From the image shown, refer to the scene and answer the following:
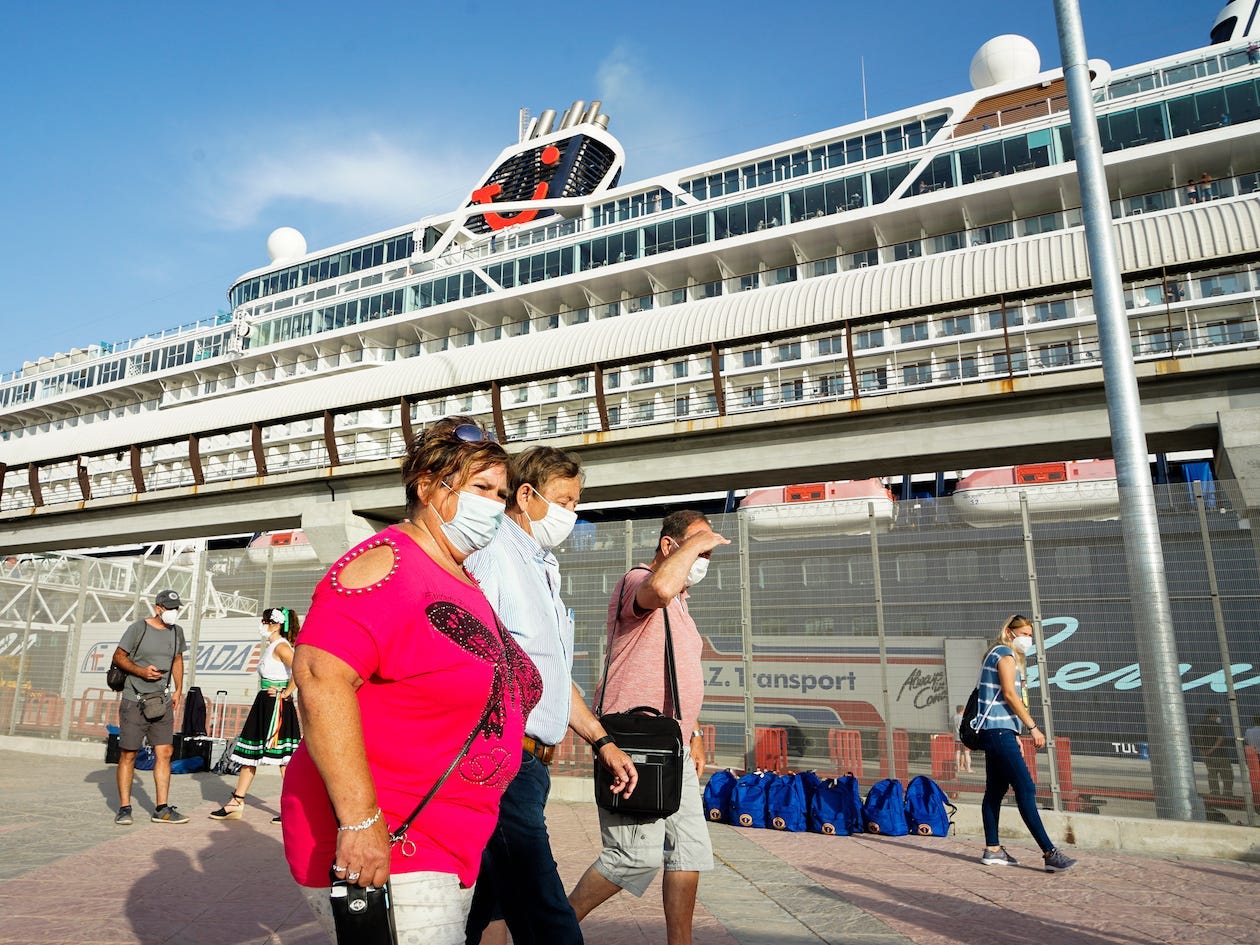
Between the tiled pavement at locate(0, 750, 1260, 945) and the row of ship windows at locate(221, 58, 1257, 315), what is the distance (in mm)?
26879

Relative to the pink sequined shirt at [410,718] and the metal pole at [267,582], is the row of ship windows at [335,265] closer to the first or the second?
the metal pole at [267,582]

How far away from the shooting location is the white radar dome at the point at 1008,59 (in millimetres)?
33062

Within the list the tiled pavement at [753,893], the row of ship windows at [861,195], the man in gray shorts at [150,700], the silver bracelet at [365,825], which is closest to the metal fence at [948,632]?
the tiled pavement at [753,893]

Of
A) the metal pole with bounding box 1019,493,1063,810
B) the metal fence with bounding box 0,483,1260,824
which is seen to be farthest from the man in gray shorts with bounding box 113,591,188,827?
the metal pole with bounding box 1019,493,1063,810

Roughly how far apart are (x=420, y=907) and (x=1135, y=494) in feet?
24.4

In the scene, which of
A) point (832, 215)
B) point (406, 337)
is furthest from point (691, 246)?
point (406, 337)

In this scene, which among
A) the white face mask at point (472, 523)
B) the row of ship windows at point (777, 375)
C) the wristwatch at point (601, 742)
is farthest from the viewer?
the row of ship windows at point (777, 375)

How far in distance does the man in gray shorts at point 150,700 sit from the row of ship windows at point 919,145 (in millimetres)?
28781

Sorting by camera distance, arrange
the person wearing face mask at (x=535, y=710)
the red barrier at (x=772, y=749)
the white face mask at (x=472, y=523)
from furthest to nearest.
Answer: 1. the red barrier at (x=772, y=749)
2. the person wearing face mask at (x=535, y=710)
3. the white face mask at (x=472, y=523)

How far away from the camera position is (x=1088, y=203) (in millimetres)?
8359

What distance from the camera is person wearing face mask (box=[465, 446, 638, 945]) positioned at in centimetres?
222

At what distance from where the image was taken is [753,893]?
4668 millimetres

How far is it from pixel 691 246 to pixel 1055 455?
72.0 ft

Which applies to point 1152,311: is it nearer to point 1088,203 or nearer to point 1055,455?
point 1055,455
